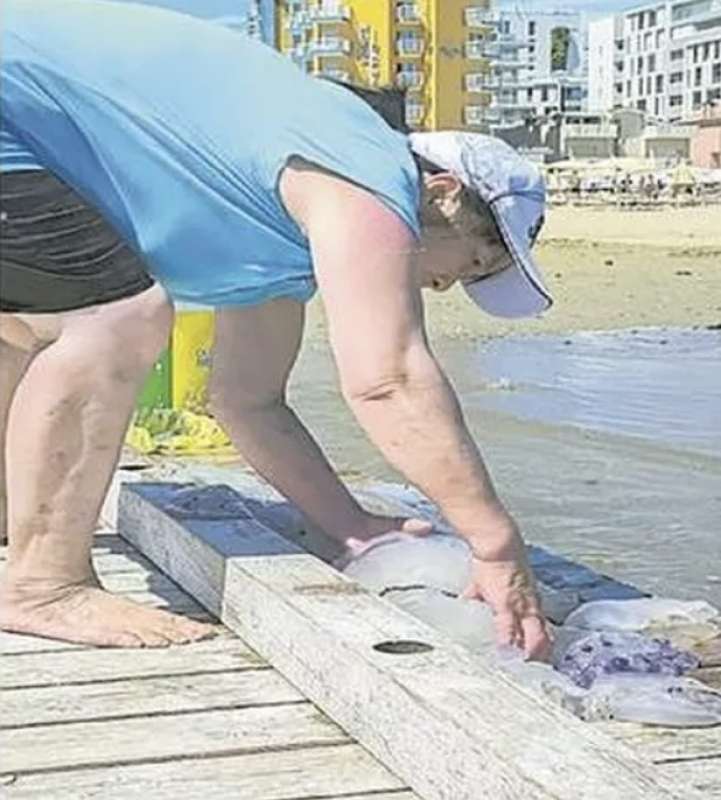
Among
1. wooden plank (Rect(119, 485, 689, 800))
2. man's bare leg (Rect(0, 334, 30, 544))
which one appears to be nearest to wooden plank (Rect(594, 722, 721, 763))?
wooden plank (Rect(119, 485, 689, 800))

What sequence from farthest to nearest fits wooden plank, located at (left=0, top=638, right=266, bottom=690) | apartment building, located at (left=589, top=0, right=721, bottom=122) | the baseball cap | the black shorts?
apartment building, located at (left=589, top=0, right=721, bottom=122) → the baseball cap → wooden plank, located at (left=0, top=638, right=266, bottom=690) → the black shorts

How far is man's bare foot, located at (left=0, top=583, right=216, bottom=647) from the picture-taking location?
3.10m

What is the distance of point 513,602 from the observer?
3.09 m

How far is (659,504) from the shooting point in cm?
656

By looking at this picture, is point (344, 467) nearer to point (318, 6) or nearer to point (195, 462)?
point (195, 462)

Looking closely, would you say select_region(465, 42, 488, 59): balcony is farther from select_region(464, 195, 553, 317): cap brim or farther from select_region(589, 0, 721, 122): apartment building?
select_region(464, 195, 553, 317): cap brim

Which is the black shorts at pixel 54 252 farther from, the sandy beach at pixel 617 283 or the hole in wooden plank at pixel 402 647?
the sandy beach at pixel 617 283

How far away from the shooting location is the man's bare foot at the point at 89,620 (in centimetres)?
310

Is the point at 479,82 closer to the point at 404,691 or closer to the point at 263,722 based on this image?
the point at 263,722

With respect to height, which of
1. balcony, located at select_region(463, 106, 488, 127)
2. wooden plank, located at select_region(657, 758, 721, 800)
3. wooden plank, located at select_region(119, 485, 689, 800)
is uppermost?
balcony, located at select_region(463, 106, 488, 127)

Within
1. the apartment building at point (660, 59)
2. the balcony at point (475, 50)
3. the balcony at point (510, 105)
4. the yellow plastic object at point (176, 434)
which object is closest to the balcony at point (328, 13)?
the balcony at point (475, 50)

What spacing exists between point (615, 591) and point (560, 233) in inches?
1354

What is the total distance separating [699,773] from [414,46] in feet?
307

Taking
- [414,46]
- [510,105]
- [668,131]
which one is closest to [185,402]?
[414,46]
